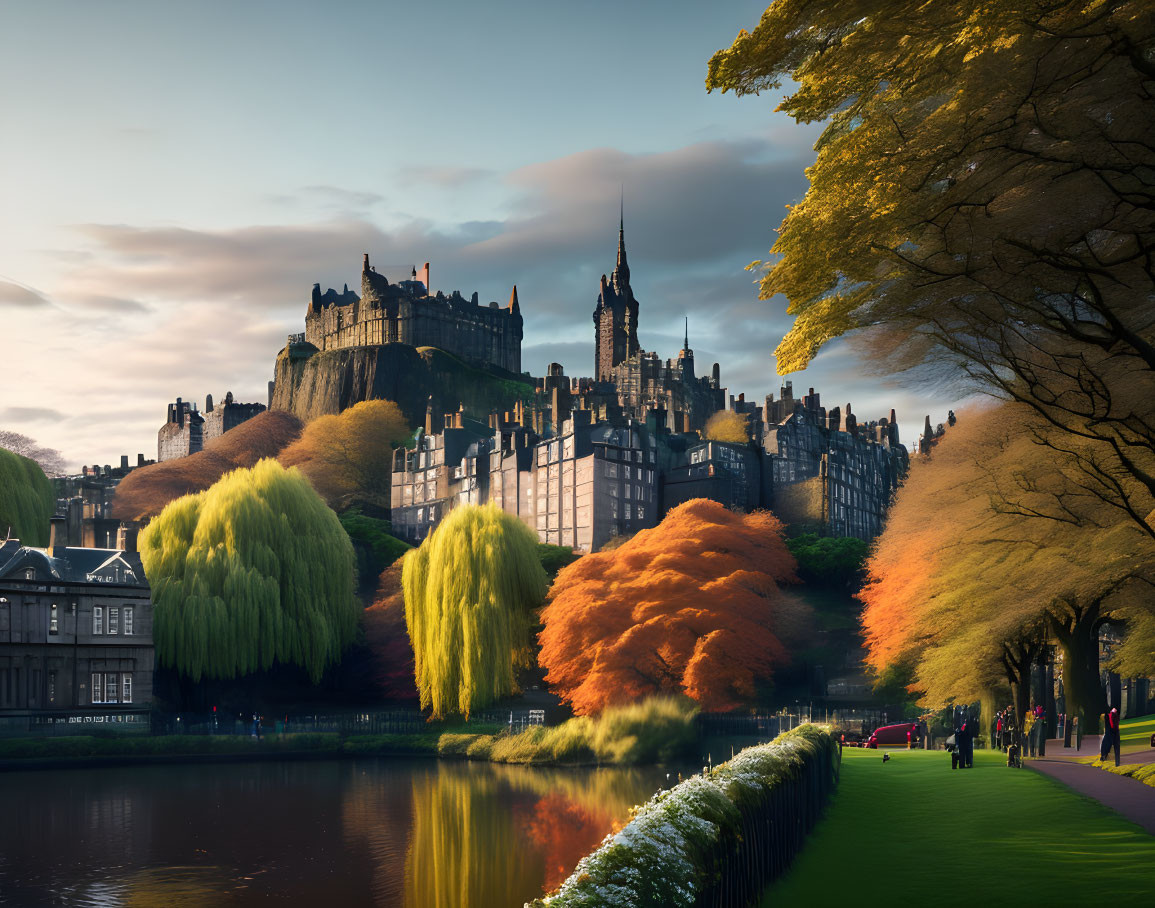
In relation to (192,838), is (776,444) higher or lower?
higher

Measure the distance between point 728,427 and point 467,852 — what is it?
10890 centimetres

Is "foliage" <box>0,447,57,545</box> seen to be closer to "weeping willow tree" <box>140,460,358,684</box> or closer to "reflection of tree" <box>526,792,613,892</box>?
"weeping willow tree" <box>140,460,358,684</box>

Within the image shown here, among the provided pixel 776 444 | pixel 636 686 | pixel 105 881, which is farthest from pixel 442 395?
pixel 105 881

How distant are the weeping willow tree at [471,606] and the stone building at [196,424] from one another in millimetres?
98551

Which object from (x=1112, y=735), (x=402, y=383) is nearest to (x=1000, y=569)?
(x=1112, y=735)

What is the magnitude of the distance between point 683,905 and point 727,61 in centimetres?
838

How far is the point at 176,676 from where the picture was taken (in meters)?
53.5

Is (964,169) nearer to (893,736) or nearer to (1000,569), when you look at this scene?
(1000,569)

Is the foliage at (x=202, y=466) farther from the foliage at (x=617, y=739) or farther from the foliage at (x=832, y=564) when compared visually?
the foliage at (x=617, y=739)

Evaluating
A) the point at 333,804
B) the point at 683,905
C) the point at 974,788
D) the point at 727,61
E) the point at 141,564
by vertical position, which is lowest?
the point at 333,804

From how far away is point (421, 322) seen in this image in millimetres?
142375

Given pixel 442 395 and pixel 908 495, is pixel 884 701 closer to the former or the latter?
pixel 908 495

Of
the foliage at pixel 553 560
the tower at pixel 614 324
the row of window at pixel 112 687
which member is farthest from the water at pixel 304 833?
the tower at pixel 614 324

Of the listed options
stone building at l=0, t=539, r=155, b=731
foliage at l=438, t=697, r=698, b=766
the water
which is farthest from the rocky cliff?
the water
